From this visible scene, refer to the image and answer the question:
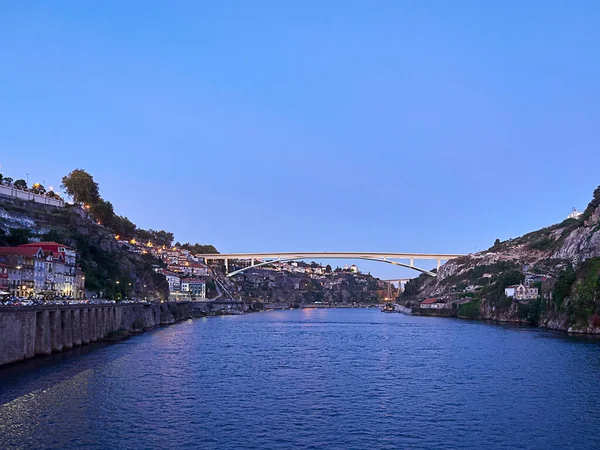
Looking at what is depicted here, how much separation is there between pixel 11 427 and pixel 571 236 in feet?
394

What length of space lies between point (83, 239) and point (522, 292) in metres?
76.4

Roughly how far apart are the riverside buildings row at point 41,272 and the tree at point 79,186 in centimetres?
4608

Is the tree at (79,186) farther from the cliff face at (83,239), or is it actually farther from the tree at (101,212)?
the cliff face at (83,239)

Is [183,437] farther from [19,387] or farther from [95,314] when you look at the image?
[95,314]

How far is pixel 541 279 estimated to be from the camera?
107m

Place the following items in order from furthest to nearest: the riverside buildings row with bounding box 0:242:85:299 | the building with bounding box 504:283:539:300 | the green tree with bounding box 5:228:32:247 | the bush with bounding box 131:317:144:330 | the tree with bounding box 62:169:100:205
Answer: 1. the tree with bounding box 62:169:100:205
2. the building with bounding box 504:283:539:300
3. the green tree with bounding box 5:228:32:247
4. the bush with bounding box 131:317:144:330
5. the riverside buildings row with bounding box 0:242:85:299

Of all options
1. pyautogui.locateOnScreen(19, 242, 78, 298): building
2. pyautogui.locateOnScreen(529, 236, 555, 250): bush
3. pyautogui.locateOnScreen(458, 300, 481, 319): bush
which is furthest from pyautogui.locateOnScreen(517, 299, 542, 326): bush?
pyautogui.locateOnScreen(19, 242, 78, 298): building

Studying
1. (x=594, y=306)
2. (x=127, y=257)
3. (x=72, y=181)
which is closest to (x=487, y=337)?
(x=594, y=306)

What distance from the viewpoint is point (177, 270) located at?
17312 cm

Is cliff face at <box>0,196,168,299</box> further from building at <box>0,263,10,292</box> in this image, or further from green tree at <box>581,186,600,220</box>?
green tree at <box>581,186,600,220</box>

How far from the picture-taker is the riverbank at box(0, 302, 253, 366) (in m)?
38.7

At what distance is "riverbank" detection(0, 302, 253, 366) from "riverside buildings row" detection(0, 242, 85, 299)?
26.9 ft

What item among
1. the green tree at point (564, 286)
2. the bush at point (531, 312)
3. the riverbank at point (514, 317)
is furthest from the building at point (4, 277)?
the bush at point (531, 312)

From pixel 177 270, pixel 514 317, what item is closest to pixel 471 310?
pixel 514 317
